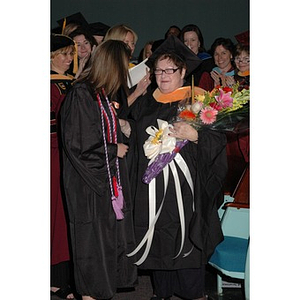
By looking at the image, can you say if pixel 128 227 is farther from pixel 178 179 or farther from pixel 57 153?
pixel 57 153

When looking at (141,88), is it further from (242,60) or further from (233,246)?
(233,246)

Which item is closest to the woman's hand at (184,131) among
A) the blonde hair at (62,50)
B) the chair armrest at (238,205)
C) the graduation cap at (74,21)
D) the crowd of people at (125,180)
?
the crowd of people at (125,180)

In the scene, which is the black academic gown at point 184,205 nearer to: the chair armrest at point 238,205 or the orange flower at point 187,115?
the orange flower at point 187,115

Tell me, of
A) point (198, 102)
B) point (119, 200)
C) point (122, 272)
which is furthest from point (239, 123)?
point (122, 272)

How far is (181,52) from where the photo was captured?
142 inches

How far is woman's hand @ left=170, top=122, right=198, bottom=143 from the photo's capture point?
3.40m

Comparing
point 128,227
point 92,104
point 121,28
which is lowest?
point 128,227

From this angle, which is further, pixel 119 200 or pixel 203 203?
pixel 203 203

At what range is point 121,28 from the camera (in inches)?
166

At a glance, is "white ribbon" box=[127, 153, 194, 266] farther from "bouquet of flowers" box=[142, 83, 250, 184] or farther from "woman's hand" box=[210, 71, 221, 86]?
"woman's hand" box=[210, 71, 221, 86]

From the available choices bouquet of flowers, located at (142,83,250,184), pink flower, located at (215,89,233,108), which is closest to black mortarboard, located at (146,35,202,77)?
bouquet of flowers, located at (142,83,250,184)

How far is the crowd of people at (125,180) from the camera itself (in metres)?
3.22

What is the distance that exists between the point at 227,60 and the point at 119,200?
2.11 metres

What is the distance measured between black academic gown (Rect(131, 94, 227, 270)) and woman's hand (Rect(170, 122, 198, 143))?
0.44ft
